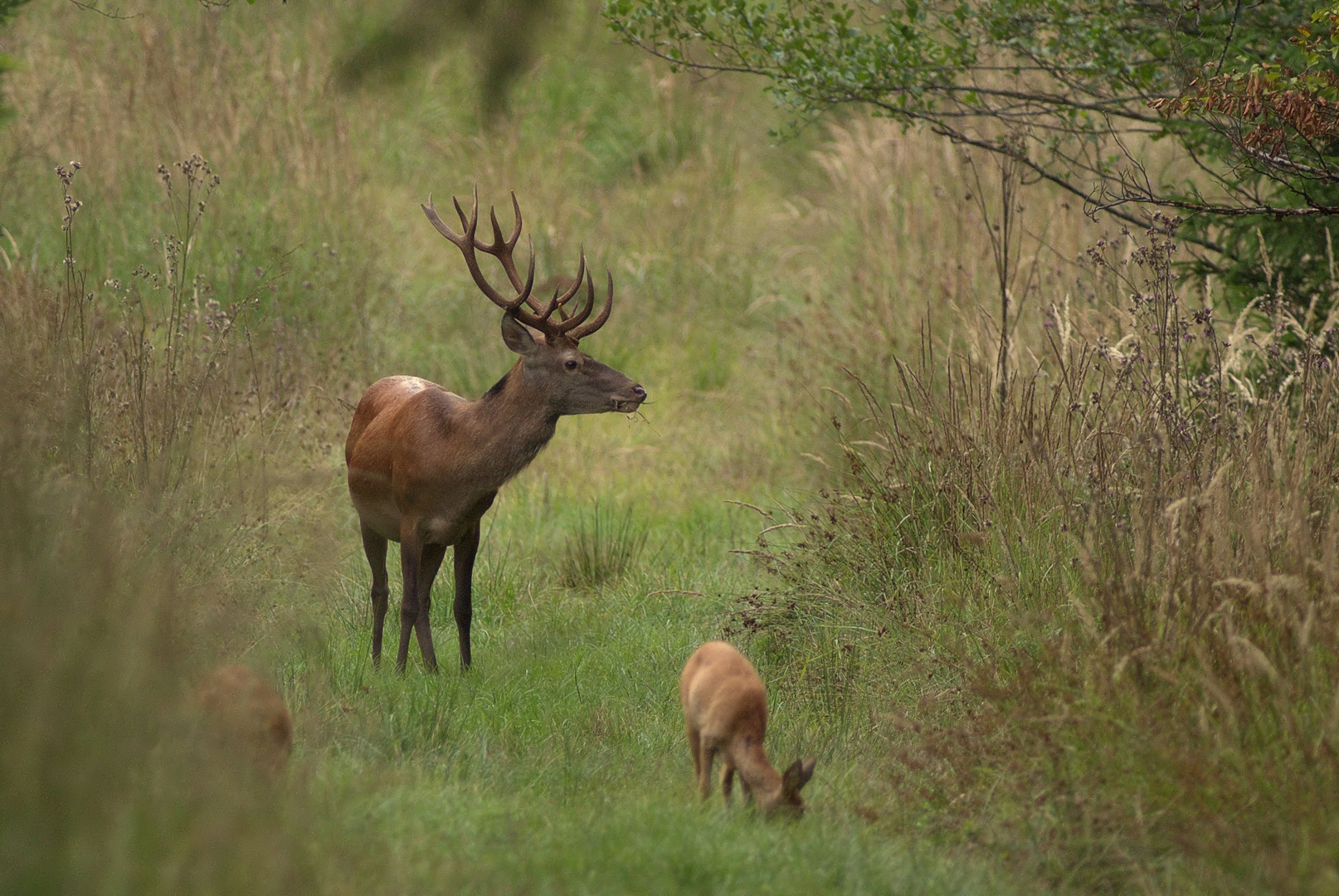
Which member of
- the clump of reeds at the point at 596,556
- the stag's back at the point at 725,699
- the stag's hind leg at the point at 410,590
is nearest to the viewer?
the stag's back at the point at 725,699

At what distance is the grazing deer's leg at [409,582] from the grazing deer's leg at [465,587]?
0.20 m

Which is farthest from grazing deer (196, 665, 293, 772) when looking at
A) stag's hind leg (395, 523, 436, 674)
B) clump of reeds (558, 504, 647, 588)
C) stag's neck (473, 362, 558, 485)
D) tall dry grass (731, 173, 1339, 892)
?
clump of reeds (558, 504, 647, 588)

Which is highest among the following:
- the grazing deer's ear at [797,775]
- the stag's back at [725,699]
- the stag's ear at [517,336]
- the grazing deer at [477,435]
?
the stag's ear at [517,336]

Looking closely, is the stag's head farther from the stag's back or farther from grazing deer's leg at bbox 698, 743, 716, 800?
grazing deer's leg at bbox 698, 743, 716, 800

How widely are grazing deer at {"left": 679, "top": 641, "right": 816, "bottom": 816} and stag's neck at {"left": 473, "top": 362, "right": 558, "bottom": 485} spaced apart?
2.16 meters

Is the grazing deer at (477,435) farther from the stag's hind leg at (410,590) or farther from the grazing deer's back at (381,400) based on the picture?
the grazing deer's back at (381,400)

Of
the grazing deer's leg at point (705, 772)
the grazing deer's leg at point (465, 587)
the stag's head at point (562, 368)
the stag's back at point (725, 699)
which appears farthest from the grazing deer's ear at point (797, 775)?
the stag's head at point (562, 368)

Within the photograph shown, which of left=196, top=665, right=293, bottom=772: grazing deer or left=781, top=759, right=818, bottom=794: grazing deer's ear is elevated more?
left=196, top=665, right=293, bottom=772: grazing deer

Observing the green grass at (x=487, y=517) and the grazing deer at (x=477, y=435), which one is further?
the grazing deer at (x=477, y=435)

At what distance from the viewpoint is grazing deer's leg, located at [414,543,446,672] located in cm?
708

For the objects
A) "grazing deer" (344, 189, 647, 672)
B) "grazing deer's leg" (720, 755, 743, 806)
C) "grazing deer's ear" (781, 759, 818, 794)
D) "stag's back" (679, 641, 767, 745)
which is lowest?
"grazing deer's leg" (720, 755, 743, 806)

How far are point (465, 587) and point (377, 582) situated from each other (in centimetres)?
58

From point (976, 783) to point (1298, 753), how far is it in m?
1.00

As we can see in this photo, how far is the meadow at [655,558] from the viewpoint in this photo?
3912mm
